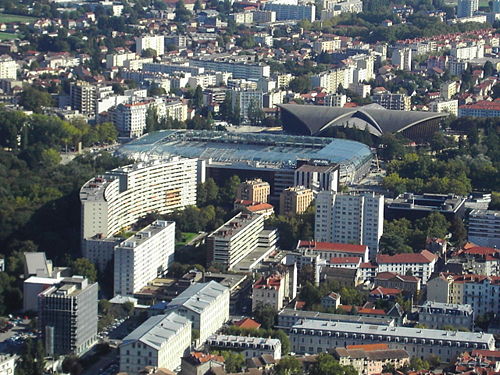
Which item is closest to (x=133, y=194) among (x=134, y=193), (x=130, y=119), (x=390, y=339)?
(x=134, y=193)

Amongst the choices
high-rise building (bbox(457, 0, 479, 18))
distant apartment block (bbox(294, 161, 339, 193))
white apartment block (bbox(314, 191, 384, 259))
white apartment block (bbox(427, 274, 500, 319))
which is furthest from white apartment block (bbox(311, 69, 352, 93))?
white apartment block (bbox(427, 274, 500, 319))

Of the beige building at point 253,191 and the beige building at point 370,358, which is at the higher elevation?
the beige building at point 253,191

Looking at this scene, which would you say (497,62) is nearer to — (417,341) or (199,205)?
(199,205)

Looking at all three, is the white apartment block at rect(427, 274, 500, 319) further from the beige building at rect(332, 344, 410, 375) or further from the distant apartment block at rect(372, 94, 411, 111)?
the distant apartment block at rect(372, 94, 411, 111)

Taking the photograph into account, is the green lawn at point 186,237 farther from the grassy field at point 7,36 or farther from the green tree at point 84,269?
the grassy field at point 7,36

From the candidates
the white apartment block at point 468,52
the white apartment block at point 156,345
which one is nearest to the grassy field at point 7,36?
the white apartment block at point 468,52
